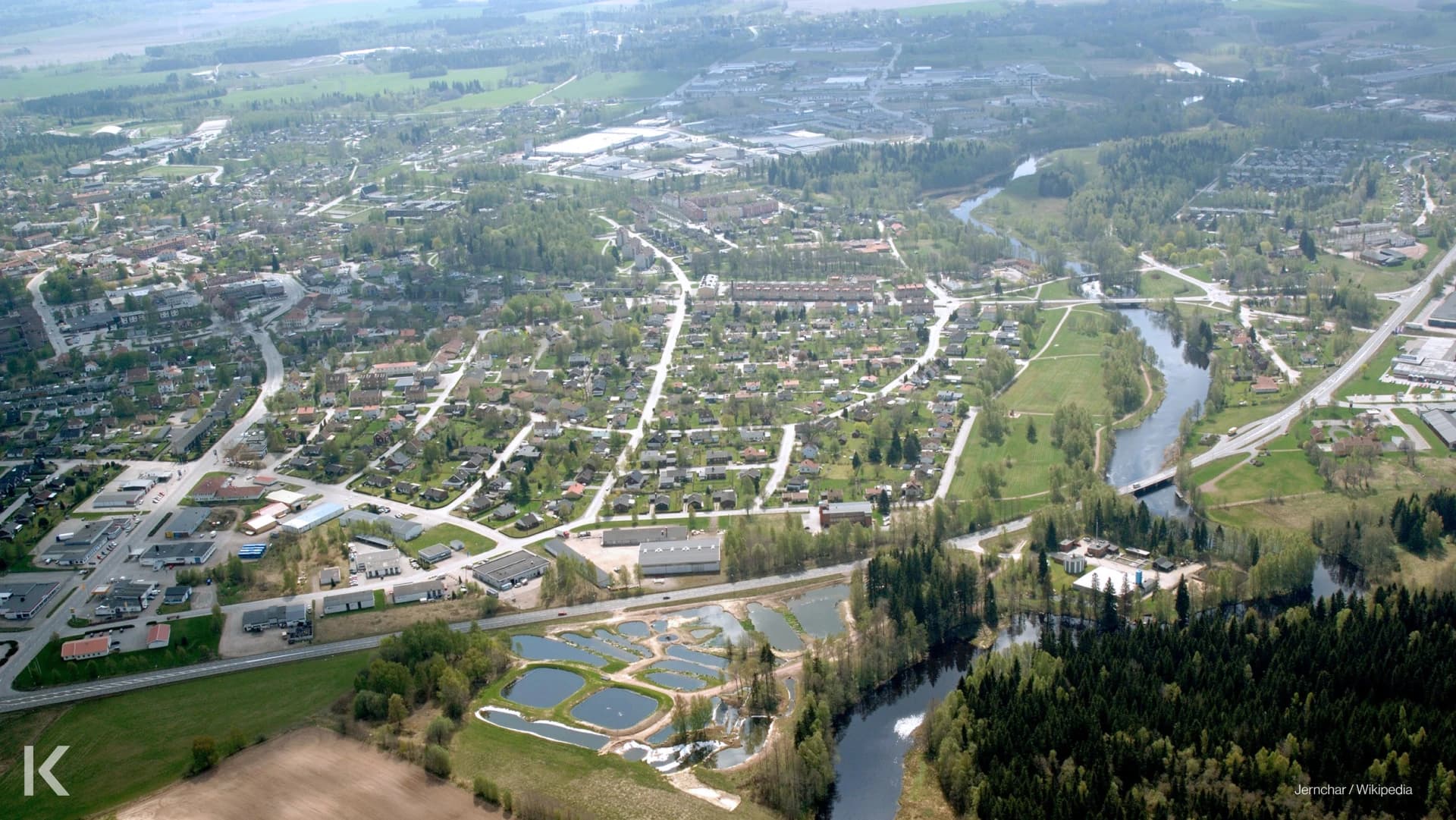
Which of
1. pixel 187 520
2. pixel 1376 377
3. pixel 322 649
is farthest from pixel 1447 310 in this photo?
pixel 187 520

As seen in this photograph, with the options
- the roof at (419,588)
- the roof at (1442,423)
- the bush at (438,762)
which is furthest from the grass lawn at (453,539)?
the roof at (1442,423)

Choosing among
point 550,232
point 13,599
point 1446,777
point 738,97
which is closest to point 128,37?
point 738,97

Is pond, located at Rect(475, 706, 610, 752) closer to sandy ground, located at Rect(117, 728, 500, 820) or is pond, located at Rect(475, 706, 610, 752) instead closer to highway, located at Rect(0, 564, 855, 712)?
sandy ground, located at Rect(117, 728, 500, 820)

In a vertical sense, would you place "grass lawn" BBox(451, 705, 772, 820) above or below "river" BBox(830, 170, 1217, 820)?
above

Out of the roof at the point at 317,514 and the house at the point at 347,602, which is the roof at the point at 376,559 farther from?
the roof at the point at 317,514

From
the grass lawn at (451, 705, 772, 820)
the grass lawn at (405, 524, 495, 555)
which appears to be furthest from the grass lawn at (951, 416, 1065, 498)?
the grass lawn at (451, 705, 772, 820)

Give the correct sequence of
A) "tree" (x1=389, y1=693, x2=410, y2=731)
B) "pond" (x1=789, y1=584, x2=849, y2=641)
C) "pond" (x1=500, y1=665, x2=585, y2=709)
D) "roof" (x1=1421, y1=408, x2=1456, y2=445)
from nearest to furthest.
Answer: "tree" (x1=389, y1=693, x2=410, y2=731), "pond" (x1=500, y1=665, x2=585, y2=709), "pond" (x1=789, y1=584, x2=849, y2=641), "roof" (x1=1421, y1=408, x2=1456, y2=445)

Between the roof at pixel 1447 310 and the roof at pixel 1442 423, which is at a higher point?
the roof at pixel 1447 310

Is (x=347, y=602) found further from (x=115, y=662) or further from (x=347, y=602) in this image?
(x=115, y=662)
